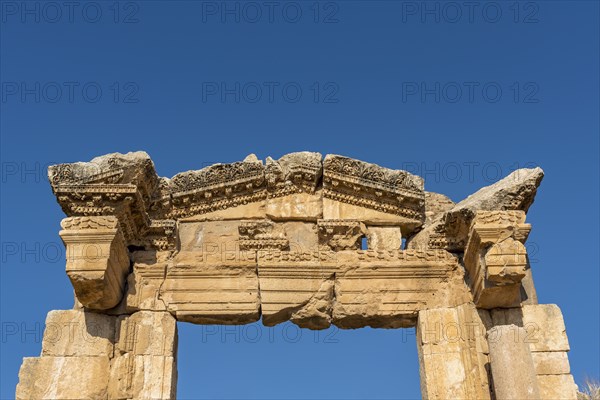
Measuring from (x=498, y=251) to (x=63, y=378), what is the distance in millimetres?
4803

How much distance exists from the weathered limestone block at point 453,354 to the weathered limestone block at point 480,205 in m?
0.80

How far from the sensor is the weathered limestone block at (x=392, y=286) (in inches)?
327

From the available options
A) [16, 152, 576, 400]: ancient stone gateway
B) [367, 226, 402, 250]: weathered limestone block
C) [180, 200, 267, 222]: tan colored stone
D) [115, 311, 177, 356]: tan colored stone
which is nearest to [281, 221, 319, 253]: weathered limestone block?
[16, 152, 576, 400]: ancient stone gateway

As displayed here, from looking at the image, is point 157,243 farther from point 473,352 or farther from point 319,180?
point 473,352

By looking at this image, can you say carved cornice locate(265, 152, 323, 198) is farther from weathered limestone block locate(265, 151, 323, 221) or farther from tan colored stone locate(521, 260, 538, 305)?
tan colored stone locate(521, 260, 538, 305)

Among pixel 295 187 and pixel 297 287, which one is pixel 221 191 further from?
pixel 297 287

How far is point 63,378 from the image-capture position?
7.71m

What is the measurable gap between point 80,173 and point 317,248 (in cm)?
286

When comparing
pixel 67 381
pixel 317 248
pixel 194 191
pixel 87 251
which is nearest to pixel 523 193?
pixel 317 248

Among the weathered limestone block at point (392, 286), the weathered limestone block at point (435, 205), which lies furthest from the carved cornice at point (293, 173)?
the weathered limestone block at point (435, 205)

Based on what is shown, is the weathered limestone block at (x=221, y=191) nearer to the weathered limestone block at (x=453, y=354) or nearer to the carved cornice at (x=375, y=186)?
the carved cornice at (x=375, y=186)

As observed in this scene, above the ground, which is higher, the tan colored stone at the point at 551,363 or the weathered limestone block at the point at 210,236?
the weathered limestone block at the point at 210,236

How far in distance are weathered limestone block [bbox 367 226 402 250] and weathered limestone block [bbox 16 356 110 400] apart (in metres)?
3.38

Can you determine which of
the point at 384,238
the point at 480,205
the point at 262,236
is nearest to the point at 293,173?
the point at 262,236
